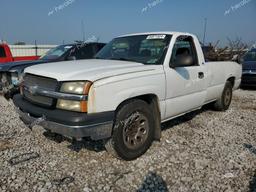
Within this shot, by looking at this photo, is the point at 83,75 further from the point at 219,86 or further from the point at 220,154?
the point at 219,86

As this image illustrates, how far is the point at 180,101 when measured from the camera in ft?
13.2

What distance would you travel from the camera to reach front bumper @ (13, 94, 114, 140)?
8.95ft

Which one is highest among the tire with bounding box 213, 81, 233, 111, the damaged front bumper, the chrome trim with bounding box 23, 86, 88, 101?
the chrome trim with bounding box 23, 86, 88, 101

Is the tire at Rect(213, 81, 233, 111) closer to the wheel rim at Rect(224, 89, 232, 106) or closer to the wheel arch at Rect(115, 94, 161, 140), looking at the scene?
the wheel rim at Rect(224, 89, 232, 106)

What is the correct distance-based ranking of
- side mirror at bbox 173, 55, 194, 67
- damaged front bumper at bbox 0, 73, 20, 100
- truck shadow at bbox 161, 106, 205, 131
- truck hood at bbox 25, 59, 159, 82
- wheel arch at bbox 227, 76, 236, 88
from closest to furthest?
truck hood at bbox 25, 59, 159, 82
side mirror at bbox 173, 55, 194, 67
truck shadow at bbox 161, 106, 205, 131
damaged front bumper at bbox 0, 73, 20, 100
wheel arch at bbox 227, 76, 236, 88

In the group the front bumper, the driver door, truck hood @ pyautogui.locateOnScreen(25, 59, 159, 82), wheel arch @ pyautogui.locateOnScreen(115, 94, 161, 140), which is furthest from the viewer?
the driver door

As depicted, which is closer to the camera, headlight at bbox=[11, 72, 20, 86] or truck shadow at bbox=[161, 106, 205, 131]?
truck shadow at bbox=[161, 106, 205, 131]

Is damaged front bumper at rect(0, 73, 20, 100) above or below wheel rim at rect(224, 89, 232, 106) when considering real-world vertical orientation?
above

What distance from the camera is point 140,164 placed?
334 cm

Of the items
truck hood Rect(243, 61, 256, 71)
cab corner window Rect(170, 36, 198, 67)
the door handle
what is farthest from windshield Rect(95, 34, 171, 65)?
truck hood Rect(243, 61, 256, 71)

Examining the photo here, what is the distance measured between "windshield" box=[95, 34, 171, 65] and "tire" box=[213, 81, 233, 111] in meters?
2.62

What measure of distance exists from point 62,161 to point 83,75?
1.34m

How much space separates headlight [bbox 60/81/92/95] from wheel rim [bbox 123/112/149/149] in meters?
0.75

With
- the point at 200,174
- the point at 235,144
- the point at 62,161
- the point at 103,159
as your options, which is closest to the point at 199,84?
the point at 235,144
